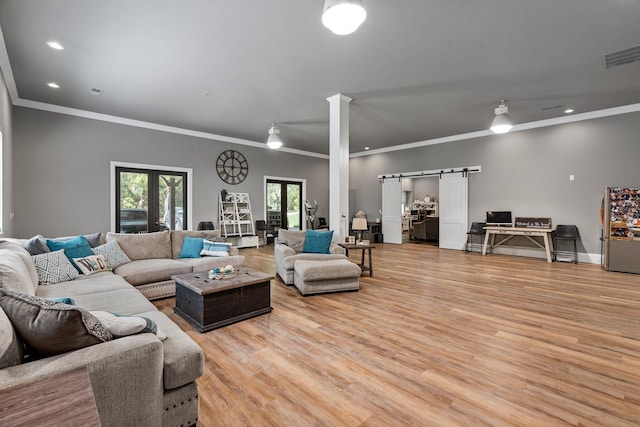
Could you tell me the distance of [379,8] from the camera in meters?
2.83

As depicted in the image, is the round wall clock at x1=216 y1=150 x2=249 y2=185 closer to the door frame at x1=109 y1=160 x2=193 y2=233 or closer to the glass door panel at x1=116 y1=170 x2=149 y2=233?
the door frame at x1=109 y1=160 x2=193 y2=233

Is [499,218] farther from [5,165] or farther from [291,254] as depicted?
[5,165]

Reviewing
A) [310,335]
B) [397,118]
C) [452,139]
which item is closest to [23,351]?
[310,335]

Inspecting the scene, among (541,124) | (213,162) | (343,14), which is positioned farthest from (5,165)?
(541,124)

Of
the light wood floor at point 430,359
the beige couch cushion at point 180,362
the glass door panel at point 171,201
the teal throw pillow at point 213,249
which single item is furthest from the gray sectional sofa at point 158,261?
the glass door panel at point 171,201

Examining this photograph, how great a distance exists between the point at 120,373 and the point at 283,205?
823cm

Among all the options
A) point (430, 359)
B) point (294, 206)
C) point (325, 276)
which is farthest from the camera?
point (294, 206)

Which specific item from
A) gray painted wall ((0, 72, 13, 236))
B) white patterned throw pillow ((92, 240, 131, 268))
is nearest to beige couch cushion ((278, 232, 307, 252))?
white patterned throw pillow ((92, 240, 131, 268))

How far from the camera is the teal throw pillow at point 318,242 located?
15.7 feet

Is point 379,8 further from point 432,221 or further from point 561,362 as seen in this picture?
point 432,221

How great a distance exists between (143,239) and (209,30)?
115 inches

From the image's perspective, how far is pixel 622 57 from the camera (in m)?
3.70

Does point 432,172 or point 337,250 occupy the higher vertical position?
point 432,172

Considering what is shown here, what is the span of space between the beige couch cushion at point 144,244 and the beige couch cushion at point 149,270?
219 millimetres
